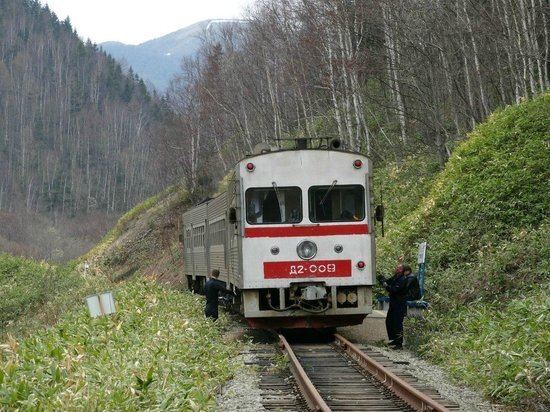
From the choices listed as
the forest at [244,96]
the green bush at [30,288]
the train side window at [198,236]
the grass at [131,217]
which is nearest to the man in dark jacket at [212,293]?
the forest at [244,96]

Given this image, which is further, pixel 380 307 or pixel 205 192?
pixel 205 192

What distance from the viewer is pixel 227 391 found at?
464 inches

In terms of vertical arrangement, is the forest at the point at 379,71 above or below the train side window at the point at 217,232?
above

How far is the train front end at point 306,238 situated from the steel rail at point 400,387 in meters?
1.91

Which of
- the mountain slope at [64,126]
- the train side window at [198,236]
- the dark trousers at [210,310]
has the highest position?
the mountain slope at [64,126]

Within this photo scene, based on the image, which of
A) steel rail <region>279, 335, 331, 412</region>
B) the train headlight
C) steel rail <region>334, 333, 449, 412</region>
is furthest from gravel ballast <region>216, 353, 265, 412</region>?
the train headlight

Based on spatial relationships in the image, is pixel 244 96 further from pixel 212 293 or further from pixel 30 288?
→ pixel 212 293

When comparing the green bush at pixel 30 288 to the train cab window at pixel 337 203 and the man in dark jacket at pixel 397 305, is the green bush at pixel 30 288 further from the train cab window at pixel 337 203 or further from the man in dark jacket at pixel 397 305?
the man in dark jacket at pixel 397 305

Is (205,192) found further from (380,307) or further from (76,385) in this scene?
(76,385)

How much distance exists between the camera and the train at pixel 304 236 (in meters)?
16.5

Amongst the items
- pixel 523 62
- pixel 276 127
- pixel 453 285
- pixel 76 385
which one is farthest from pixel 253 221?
pixel 276 127

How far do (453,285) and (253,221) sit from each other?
444 centimetres

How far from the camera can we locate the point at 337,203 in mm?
16859

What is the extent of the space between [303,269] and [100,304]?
373 cm
